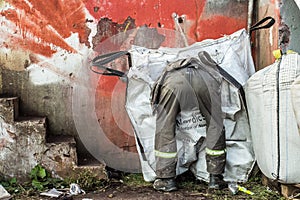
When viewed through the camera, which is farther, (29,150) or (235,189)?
(29,150)

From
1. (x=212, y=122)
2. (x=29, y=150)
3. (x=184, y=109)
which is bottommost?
(x=29, y=150)

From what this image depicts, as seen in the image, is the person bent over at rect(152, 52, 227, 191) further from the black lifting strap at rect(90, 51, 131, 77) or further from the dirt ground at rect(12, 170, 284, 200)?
the black lifting strap at rect(90, 51, 131, 77)

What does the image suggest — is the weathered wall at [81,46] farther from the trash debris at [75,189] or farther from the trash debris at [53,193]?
the trash debris at [53,193]

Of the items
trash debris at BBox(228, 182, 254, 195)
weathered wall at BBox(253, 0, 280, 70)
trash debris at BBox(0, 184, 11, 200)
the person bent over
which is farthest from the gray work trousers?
trash debris at BBox(0, 184, 11, 200)

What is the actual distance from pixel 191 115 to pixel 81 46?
1515mm

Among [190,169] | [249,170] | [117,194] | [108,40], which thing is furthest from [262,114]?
[108,40]

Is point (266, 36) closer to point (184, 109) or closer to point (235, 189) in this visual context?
point (184, 109)

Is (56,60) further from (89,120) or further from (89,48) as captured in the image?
(89,120)

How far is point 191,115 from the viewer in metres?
4.38

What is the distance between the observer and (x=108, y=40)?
15.9 feet

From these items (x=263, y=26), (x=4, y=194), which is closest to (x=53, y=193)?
(x=4, y=194)

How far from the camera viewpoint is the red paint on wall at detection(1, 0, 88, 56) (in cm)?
472

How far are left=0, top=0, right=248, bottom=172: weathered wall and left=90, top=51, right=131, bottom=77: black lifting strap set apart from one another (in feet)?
0.36

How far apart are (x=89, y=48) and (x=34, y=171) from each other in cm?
151
